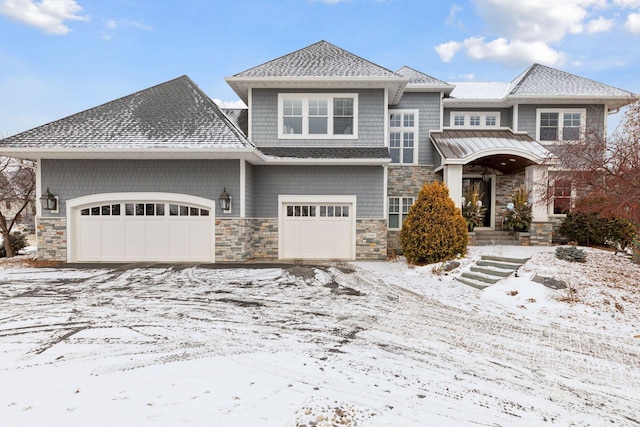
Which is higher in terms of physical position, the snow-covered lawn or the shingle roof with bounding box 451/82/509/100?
the shingle roof with bounding box 451/82/509/100

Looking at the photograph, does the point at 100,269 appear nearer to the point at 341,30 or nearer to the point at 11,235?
the point at 11,235

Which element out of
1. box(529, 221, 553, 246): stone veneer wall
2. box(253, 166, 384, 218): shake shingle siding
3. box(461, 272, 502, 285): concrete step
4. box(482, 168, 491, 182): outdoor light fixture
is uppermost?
box(482, 168, 491, 182): outdoor light fixture

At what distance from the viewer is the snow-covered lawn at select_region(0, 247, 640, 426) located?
2863mm

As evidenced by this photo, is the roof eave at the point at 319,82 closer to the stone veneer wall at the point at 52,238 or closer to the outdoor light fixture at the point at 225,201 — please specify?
the outdoor light fixture at the point at 225,201

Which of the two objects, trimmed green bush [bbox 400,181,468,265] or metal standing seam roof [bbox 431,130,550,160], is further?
metal standing seam roof [bbox 431,130,550,160]

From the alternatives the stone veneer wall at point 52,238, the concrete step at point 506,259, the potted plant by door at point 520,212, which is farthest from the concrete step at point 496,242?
the stone veneer wall at point 52,238

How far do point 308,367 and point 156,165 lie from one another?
915cm

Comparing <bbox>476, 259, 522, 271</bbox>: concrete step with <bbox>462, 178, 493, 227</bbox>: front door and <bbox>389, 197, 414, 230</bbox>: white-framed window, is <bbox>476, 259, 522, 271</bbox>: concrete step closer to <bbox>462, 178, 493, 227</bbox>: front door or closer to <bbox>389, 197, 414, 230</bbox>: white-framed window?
<bbox>389, 197, 414, 230</bbox>: white-framed window

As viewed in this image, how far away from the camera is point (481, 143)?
12422mm

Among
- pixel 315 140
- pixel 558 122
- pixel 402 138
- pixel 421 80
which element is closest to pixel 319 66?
pixel 315 140

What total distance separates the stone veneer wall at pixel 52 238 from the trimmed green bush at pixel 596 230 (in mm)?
17344

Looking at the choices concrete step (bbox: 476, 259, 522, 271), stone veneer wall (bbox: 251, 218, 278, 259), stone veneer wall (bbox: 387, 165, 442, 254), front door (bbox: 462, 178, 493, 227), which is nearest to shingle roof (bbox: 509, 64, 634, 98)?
front door (bbox: 462, 178, 493, 227)

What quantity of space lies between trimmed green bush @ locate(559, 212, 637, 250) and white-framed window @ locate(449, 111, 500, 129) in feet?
16.1

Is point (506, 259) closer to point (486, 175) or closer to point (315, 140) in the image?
point (486, 175)
